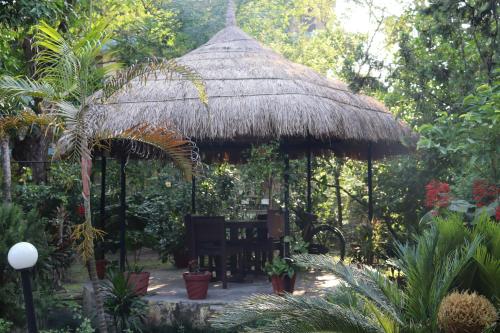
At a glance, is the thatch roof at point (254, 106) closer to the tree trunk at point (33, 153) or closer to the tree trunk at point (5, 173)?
the tree trunk at point (5, 173)

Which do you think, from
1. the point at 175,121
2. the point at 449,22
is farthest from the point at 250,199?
the point at 449,22

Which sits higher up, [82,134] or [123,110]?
[123,110]

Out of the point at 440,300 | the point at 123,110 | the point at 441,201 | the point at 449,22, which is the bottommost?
the point at 440,300

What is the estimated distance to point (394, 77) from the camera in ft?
29.6

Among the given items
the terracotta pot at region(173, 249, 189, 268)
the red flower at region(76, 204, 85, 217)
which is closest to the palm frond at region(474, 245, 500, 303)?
the red flower at region(76, 204, 85, 217)

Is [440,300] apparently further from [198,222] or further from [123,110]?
[123,110]

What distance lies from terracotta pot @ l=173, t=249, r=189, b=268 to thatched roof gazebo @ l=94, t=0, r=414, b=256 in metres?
2.73

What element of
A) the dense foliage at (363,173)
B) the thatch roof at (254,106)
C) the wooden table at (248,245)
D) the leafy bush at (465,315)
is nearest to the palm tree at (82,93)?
the dense foliage at (363,173)

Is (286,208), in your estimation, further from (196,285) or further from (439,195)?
(439,195)

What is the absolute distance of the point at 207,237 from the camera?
26.8 feet

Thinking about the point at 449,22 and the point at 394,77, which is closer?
the point at 449,22

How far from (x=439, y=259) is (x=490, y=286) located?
37cm

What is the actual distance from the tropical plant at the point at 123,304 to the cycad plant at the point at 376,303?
203 centimetres

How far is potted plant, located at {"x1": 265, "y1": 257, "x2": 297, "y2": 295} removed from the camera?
292 inches
